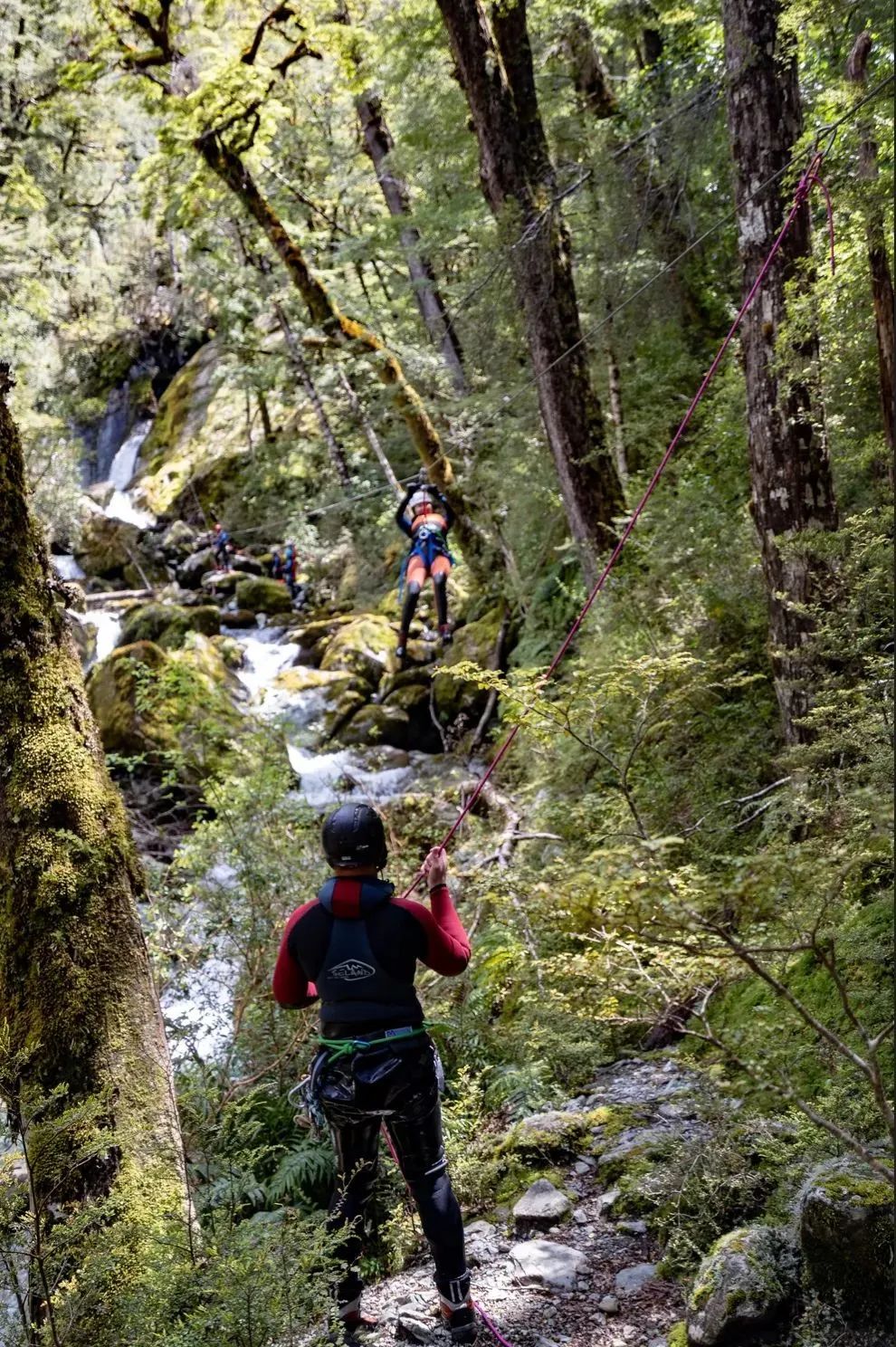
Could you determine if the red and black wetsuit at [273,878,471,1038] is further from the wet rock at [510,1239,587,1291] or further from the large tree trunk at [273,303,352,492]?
the large tree trunk at [273,303,352,492]

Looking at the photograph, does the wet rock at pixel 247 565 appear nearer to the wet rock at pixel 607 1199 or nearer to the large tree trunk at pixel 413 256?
the large tree trunk at pixel 413 256

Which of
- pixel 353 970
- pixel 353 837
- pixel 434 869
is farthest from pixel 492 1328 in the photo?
pixel 353 837

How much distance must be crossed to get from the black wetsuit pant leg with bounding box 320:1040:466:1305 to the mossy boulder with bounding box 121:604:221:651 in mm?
13492

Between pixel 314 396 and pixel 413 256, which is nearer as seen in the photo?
pixel 413 256

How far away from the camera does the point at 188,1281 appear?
296 cm

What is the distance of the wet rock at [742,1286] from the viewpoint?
2637 millimetres

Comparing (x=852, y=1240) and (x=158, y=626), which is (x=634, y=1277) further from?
(x=158, y=626)

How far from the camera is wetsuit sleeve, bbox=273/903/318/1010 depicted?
11.3 feet

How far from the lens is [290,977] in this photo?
3.50 metres

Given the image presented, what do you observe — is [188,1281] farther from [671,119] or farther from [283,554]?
[283,554]

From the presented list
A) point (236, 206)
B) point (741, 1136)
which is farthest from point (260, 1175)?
→ point (236, 206)

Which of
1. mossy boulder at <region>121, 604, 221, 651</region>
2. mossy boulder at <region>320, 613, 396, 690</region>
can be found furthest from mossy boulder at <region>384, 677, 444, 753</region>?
mossy boulder at <region>121, 604, 221, 651</region>

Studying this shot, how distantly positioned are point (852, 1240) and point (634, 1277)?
120 cm

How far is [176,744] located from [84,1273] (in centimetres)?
873
